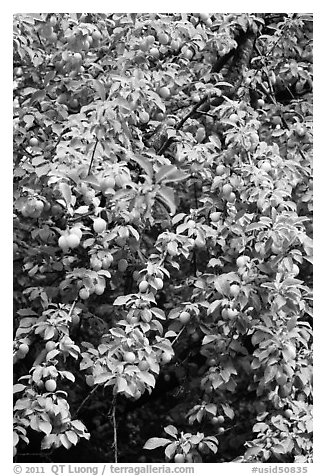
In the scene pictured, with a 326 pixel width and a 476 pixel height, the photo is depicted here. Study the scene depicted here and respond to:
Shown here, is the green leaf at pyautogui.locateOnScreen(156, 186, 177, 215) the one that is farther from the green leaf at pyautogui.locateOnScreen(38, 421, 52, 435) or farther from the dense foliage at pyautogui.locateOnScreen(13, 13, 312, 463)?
the green leaf at pyautogui.locateOnScreen(38, 421, 52, 435)

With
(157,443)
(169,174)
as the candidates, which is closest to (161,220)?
(169,174)

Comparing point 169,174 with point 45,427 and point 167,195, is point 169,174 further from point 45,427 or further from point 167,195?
point 45,427

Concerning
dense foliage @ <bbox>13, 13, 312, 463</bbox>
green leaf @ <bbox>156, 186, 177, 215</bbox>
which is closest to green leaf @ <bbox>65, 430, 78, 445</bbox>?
dense foliage @ <bbox>13, 13, 312, 463</bbox>

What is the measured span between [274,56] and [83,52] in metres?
0.97

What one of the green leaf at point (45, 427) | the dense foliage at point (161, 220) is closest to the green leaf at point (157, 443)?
the dense foliage at point (161, 220)

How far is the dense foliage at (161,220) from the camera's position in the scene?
245 centimetres

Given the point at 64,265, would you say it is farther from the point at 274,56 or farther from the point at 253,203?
the point at 274,56

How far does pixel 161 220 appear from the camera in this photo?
279 cm

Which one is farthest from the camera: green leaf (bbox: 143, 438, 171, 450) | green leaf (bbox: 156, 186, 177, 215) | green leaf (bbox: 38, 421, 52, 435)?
green leaf (bbox: 143, 438, 171, 450)

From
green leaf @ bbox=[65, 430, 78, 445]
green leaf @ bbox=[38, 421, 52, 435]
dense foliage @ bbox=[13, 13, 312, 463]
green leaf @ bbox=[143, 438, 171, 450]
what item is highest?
dense foliage @ bbox=[13, 13, 312, 463]

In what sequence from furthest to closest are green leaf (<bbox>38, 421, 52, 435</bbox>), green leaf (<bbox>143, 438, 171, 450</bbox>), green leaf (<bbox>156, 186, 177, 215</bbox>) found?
green leaf (<bbox>143, 438, 171, 450</bbox>)
green leaf (<bbox>38, 421, 52, 435</bbox>)
green leaf (<bbox>156, 186, 177, 215</bbox>)

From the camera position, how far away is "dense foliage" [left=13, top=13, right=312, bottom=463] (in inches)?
96.3

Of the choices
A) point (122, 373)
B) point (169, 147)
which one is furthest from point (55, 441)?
point (169, 147)

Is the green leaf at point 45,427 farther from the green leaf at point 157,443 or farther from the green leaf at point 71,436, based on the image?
the green leaf at point 157,443
